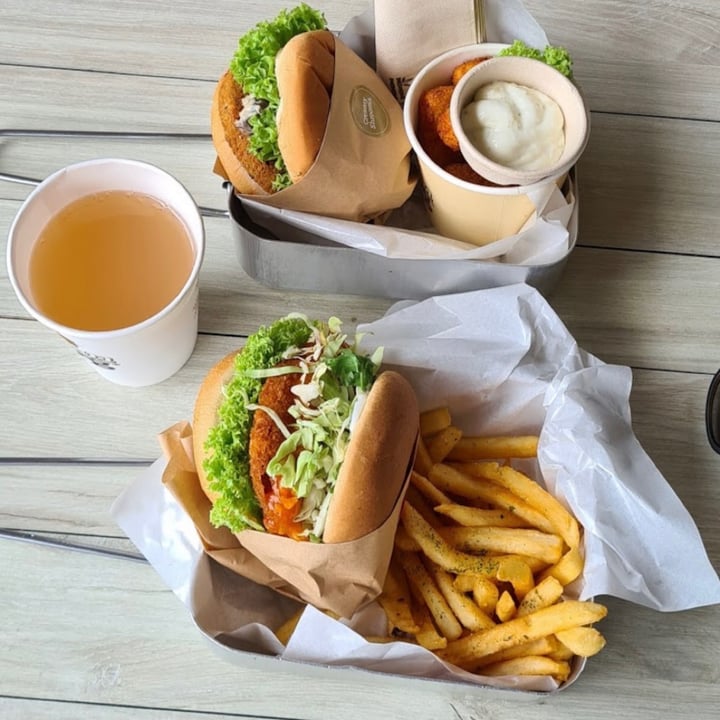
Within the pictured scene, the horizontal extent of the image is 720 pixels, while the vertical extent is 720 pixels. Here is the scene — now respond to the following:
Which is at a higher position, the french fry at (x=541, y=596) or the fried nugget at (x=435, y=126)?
the fried nugget at (x=435, y=126)

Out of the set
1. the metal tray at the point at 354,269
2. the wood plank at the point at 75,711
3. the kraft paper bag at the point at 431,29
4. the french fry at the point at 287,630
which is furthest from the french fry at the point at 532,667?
the kraft paper bag at the point at 431,29

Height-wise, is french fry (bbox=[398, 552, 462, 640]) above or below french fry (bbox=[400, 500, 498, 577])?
below

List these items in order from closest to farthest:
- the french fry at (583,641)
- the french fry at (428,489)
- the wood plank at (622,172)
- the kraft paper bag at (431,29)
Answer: the french fry at (583,641), the french fry at (428,489), the kraft paper bag at (431,29), the wood plank at (622,172)

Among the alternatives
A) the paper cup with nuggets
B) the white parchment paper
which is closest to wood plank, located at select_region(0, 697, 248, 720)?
the white parchment paper

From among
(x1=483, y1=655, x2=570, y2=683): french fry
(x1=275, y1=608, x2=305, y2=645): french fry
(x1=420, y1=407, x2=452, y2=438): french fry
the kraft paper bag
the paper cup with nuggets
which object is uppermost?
the kraft paper bag

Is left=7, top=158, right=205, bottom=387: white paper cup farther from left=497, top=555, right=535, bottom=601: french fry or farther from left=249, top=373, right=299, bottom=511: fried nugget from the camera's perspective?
left=497, top=555, right=535, bottom=601: french fry

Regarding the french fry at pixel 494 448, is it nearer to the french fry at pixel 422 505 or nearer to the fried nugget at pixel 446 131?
the french fry at pixel 422 505
